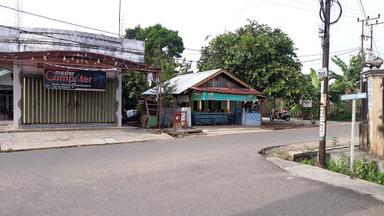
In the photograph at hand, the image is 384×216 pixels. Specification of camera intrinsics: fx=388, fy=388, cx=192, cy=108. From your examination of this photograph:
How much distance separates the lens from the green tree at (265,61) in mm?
29312

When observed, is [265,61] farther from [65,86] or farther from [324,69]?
[324,69]

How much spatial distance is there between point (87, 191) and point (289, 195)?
3946 millimetres

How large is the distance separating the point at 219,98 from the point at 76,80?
370 inches

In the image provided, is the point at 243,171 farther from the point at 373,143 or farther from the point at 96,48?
the point at 96,48

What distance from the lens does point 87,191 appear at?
755 cm

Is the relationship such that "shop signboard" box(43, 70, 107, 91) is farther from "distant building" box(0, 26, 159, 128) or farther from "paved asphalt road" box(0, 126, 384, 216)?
"paved asphalt road" box(0, 126, 384, 216)

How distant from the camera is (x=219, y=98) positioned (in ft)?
85.6

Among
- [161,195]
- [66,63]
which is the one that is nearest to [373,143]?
[161,195]

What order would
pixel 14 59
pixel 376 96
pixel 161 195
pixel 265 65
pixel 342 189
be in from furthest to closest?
1. pixel 265 65
2. pixel 14 59
3. pixel 376 96
4. pixel 342 189
5. pixel 161 195

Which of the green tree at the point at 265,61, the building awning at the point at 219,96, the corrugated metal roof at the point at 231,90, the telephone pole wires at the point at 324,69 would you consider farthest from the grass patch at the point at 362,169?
the green tree at the point at 265,61

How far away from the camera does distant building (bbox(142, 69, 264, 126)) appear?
84.9ft

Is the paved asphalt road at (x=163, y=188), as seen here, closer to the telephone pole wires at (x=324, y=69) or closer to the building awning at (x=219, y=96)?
the telephone pole wires at (x=324, y=69)

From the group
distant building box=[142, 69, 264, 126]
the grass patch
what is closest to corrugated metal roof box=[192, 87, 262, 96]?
distant building box=[142, 69, 264, 126]

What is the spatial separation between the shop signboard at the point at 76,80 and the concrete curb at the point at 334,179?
44.7 ft
